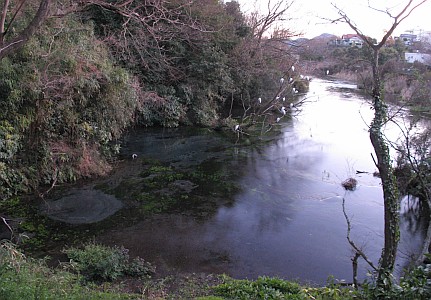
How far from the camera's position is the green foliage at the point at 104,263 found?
20.8ft

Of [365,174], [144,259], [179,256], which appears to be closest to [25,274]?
[144,259]

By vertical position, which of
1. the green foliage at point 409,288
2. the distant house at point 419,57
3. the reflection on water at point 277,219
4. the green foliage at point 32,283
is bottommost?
the reflection on water at point 277,219

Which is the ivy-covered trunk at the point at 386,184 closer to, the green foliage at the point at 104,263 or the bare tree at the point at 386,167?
the bare tree at the point at 386,167

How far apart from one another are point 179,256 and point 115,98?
669 cm

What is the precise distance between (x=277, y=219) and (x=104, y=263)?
4.74 m

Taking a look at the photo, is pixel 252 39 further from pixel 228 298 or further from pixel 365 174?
pixel 228 298

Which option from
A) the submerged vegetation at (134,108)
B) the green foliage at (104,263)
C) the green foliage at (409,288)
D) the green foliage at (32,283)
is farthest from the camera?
the green foliage at (104,263)

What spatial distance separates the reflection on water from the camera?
7.61 m

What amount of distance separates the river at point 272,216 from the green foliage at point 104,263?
46cm

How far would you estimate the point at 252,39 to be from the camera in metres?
21.4

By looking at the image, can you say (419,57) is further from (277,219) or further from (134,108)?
(134,108)

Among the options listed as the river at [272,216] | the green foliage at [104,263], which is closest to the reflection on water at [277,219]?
the river at [272,216]

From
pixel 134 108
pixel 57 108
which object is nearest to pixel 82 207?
pixel 57 108

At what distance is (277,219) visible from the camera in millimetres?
9734
